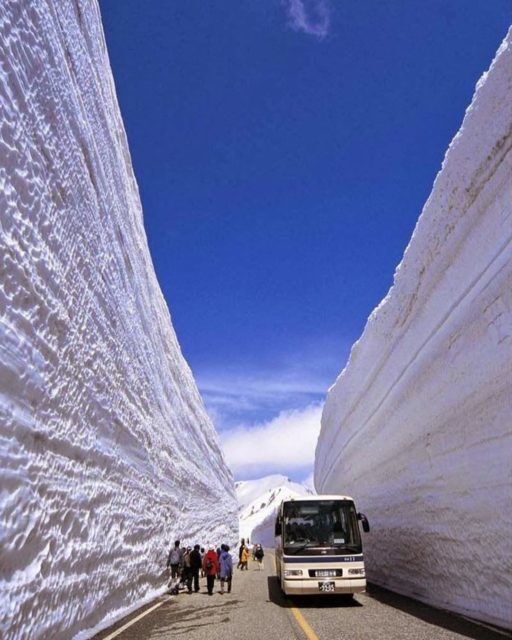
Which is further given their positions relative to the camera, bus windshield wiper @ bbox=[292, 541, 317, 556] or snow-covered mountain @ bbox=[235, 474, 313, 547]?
snow-covered mountain @ bbox=[235, 474, 313, 547]

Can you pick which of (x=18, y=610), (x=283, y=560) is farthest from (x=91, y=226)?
(x=283, y=560)

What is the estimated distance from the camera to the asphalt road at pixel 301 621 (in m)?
6.15

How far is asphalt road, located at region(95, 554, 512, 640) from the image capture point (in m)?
6.15

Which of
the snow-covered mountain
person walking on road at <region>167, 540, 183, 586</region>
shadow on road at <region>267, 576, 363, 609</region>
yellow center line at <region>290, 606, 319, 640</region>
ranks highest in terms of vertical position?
the snow-covered mountain

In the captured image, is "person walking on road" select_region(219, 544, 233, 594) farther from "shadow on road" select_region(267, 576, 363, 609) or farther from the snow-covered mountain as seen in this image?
the snow-covered mountain

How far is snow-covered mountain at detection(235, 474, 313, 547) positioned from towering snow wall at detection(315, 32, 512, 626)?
604 cm

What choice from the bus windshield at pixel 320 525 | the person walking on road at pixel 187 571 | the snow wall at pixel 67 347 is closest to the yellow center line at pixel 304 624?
the bus windshield at pixel 320 525

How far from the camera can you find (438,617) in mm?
7324

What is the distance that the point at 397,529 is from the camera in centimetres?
1242

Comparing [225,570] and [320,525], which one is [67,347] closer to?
[320,525]

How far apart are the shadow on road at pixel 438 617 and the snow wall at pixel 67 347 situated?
4.55 meters

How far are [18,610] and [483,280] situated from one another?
275 inches

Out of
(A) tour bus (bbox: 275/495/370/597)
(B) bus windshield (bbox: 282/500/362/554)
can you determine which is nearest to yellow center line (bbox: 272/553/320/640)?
(A) tour bus (bbox: 275/495/370/597)

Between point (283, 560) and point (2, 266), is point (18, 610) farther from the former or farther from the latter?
point (283, 560)
